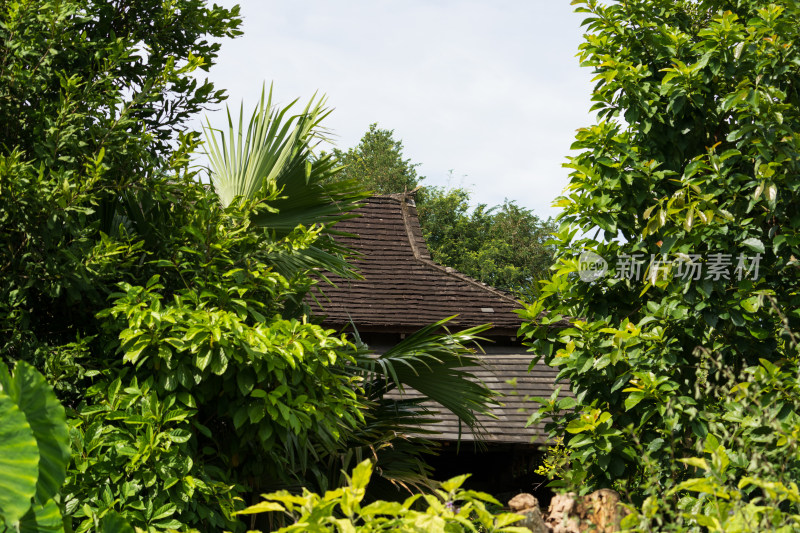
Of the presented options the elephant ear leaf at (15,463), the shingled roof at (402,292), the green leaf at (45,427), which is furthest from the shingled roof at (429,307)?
the elephant ear leaf at (15,463)

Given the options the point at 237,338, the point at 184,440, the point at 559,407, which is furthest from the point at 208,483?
the point at 559,407

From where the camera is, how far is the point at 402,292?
11.3 metres

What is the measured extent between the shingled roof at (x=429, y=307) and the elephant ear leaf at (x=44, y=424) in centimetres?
637

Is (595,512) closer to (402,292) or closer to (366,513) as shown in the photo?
(366,513)

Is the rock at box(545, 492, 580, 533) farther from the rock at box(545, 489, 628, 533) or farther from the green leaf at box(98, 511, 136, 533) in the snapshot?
the green leaf at box(98, 511, 136, 533)

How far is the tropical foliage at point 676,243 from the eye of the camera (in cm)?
447

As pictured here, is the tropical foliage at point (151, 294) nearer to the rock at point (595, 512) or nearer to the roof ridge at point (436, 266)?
the rock at point (595, 512)

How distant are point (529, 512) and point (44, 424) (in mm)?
2042

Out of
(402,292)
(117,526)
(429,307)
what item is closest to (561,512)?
(117,526)

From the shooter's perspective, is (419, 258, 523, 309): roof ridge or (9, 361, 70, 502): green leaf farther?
(419, 258, 523, 309): roof ridge

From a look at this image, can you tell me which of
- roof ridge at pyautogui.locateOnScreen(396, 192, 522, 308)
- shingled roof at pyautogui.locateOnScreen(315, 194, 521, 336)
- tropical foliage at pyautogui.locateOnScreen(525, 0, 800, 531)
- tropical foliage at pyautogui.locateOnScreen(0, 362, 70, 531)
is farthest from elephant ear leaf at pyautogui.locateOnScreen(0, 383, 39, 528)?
roof ridge at pyautogui.locateOnScreen(396, 192, 522, 308)

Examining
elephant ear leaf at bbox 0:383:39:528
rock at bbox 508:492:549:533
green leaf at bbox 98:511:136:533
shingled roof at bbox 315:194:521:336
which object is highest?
shingled roof at bbox 315:194:521:336

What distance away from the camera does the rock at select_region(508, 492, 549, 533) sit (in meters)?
3.01

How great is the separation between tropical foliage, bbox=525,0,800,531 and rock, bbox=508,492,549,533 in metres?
1.37
